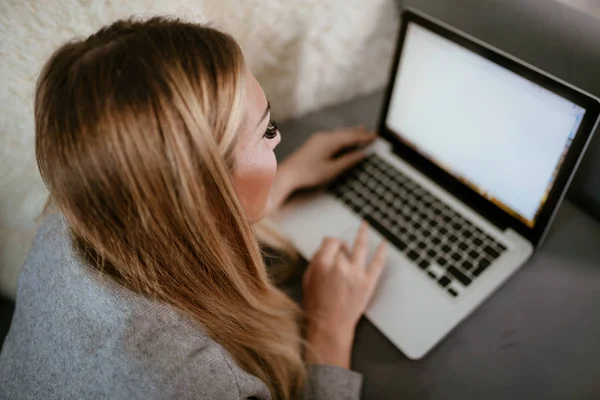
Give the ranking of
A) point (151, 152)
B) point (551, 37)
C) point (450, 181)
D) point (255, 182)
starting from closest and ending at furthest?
point (151, 152) < point (255, 182) < point (551, 37) < point (450, 181)

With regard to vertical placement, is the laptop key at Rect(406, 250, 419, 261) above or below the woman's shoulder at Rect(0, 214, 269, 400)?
below

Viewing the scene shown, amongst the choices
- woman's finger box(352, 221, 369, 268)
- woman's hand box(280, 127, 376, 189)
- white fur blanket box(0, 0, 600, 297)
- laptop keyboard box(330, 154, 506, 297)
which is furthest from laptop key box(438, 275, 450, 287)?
white fur blanket box(0, 0, 600, 297)

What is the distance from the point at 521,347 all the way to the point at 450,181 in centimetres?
26

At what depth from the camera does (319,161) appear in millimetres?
777

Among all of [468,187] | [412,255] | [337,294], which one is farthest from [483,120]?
[337,294]

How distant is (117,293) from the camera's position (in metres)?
0.43

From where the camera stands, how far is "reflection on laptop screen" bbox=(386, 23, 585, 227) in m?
0.57

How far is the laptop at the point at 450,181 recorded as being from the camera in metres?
0.57

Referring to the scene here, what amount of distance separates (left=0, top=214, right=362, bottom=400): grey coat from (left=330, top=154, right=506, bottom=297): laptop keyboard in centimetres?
30

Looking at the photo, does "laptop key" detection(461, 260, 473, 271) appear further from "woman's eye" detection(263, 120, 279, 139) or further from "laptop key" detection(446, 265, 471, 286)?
"woman's eye" detection(263, 120, 279, 139)

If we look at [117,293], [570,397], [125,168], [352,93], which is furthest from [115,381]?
[352,93]

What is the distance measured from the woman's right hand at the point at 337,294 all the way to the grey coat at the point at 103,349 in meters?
0.14

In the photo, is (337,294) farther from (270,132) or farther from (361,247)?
(270,132)

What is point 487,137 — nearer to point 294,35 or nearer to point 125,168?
point 294,35
